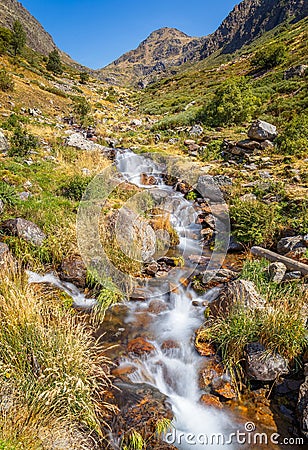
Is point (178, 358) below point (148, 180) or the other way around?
below

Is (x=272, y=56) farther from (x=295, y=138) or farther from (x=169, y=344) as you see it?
(x=169, y=344)

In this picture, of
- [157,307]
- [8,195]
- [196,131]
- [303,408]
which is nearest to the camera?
[303,408]

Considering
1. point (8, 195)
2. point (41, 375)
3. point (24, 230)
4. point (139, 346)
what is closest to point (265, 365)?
point (139, 346)

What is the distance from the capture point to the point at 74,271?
6371 millimetres

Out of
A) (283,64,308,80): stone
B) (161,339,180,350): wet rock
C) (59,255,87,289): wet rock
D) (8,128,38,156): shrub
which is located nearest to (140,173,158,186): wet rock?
(8,128,38,156): shrub

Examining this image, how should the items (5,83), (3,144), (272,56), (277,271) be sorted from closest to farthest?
(277,271), (3,144), (5,83), (272,56)

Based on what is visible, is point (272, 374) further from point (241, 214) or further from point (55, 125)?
point (55, 125)

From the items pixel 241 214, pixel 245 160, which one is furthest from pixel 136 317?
pixel 245 160

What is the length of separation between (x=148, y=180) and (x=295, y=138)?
6897 millimetres

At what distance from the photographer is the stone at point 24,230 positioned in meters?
6.53

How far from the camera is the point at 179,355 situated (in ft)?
15.8

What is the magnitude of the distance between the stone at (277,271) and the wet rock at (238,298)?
64cm

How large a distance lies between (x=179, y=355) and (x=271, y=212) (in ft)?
15.4

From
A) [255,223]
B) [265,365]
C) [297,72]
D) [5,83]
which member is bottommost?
[265,365]
